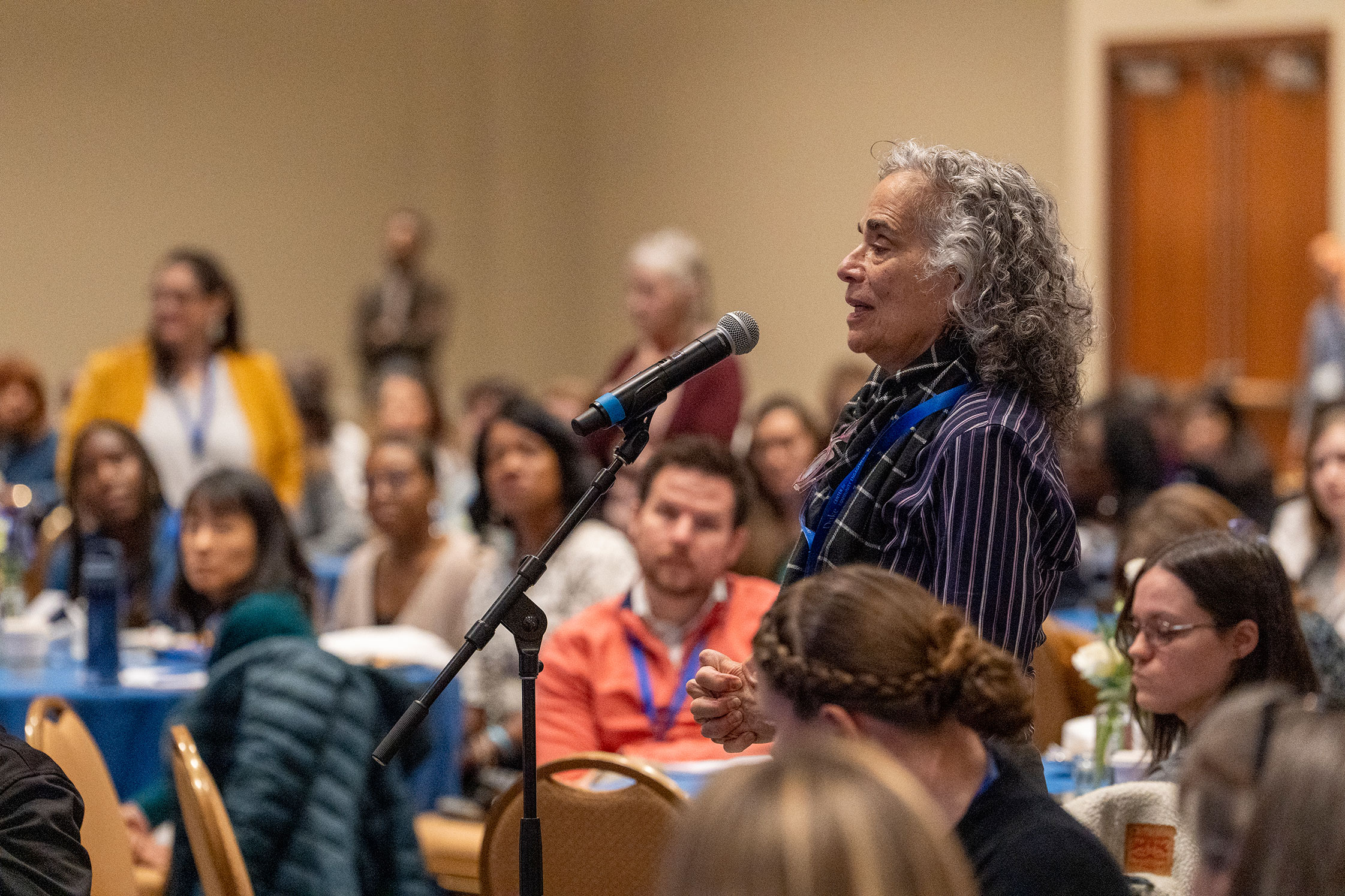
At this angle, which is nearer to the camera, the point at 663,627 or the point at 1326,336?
the point at 663,627

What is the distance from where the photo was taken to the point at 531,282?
505 inches

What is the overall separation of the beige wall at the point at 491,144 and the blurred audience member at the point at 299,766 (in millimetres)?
7185

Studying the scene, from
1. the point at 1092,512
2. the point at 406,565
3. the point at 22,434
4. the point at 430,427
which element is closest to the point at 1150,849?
the point at 406,565

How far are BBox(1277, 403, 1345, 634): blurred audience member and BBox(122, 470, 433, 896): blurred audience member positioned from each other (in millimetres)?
2578

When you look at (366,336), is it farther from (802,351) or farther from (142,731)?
(142,731)

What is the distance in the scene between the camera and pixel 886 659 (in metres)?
1.46

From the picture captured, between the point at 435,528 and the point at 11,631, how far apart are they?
2.22 m

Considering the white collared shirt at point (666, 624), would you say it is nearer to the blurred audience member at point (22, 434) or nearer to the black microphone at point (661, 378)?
the black microphone at point (661, 378)

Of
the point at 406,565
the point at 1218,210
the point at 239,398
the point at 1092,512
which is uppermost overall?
the point at 1218,210

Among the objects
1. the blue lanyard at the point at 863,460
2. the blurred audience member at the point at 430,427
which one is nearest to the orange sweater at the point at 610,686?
the blue lanyard at the point at 863,460

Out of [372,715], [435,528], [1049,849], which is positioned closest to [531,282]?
[435,528]

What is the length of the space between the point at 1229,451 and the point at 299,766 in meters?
5.74

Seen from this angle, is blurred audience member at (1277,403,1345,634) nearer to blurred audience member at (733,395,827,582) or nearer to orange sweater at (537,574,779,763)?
blurred audience member at (733,395,827,582)

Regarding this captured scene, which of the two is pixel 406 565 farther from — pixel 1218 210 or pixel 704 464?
pixel 1218 210
